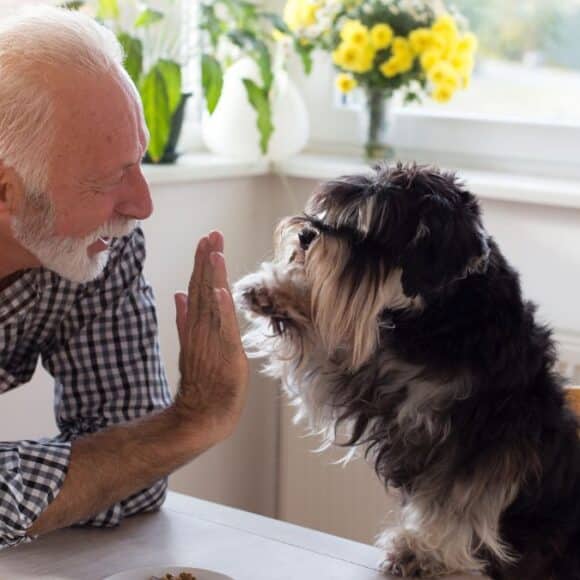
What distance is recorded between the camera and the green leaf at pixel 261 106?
2768mm

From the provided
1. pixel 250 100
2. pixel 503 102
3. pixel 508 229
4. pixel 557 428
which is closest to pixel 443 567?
pixel 557 428

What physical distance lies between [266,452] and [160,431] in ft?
5.20

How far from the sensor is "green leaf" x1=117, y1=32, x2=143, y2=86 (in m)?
2.52

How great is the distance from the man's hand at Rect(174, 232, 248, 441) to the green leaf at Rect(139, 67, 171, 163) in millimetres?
1032

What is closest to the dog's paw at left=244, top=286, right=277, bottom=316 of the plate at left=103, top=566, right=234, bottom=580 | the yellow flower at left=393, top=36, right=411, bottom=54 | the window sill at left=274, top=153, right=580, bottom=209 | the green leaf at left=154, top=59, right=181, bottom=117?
the plate at left=103, top=566, right=234, bottom=580

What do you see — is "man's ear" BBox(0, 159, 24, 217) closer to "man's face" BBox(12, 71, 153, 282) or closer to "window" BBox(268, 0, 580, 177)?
"man's face" BBox(12, 71, 153, 282)

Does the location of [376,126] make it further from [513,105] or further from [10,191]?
[10,191]

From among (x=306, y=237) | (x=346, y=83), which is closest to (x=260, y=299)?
(x=306, y=237)

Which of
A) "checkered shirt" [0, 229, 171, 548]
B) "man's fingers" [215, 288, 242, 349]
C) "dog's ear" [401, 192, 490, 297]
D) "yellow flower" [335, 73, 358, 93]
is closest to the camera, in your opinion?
"dog's ear" [401, 192, 490, 297]

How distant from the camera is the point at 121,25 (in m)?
2.78

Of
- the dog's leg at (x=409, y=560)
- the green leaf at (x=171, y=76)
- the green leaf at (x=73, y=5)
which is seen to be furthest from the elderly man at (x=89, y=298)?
the green leaf at (x=171, y=76)

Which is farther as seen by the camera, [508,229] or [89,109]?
[508,229]

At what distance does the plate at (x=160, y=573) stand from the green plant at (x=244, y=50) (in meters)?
1.43

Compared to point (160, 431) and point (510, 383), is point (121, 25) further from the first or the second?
point (510, 383)
